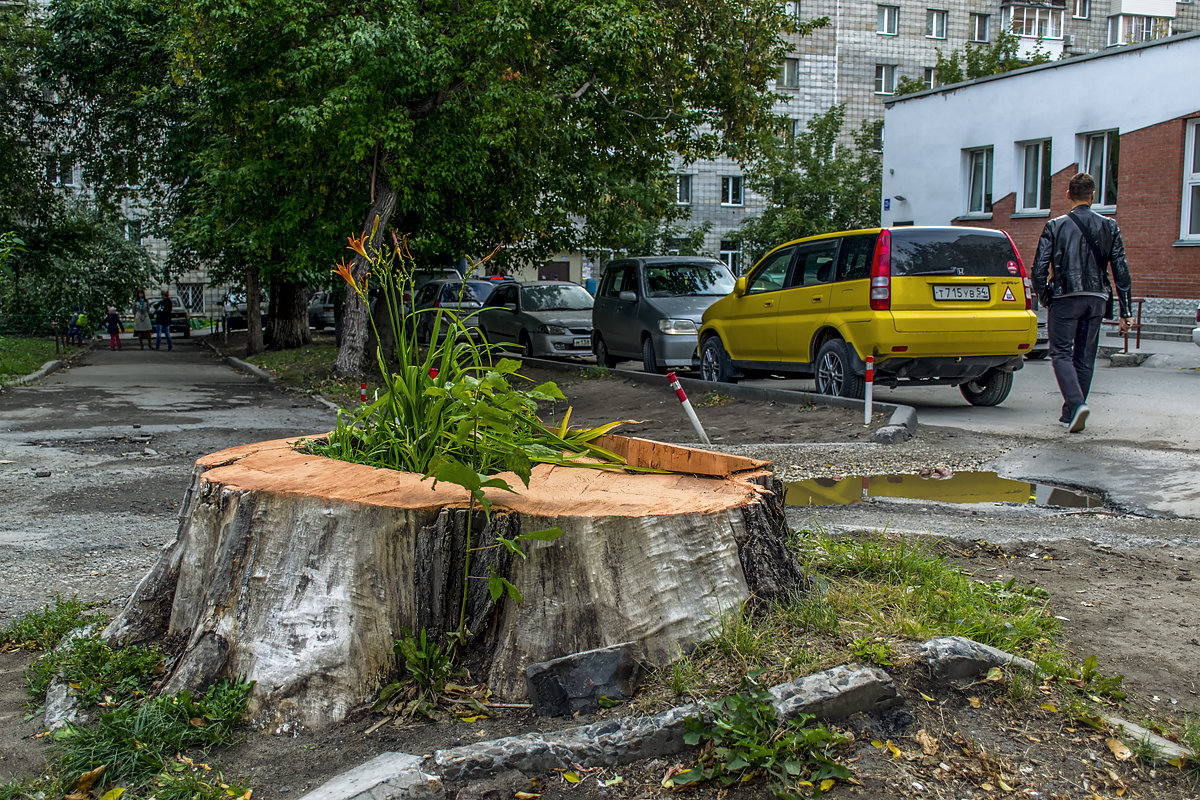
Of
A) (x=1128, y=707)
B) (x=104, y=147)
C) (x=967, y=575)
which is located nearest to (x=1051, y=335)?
(x=967, y=575)

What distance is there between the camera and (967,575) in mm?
4398

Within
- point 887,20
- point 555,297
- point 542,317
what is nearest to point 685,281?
point 542,317

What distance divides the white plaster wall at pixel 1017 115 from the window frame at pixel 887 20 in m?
23.6

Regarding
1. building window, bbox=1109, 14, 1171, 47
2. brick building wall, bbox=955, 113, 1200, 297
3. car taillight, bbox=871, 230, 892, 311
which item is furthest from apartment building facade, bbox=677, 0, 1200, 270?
car taillight, bbox=871, 230, 892, 311

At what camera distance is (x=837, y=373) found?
1076cm

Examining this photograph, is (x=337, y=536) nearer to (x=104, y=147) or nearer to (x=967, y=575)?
(x=967, y=575)

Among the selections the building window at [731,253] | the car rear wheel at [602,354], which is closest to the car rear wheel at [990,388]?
the car rear wheel at [602,354]

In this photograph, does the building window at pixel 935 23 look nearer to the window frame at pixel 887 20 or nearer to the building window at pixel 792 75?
the window frame at pixel 887 20

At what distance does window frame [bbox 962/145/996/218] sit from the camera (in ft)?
85.1

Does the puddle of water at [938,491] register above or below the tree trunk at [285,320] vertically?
below

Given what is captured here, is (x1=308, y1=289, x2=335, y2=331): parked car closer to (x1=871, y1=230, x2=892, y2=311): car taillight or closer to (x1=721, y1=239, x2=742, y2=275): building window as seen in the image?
(x1=721, y1=239, x2=742, y2=275): building window

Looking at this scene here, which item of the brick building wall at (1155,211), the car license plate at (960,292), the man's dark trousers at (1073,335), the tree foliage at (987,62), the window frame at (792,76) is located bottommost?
the man's dark trousers at (1073,335)

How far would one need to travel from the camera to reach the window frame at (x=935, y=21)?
50406 mm

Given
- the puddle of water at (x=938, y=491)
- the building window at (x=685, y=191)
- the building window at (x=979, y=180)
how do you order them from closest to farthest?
the puddle of water at (x=938, y=491) → the building window at (x=979, y=180) → the building window at (x=685, y=191)
